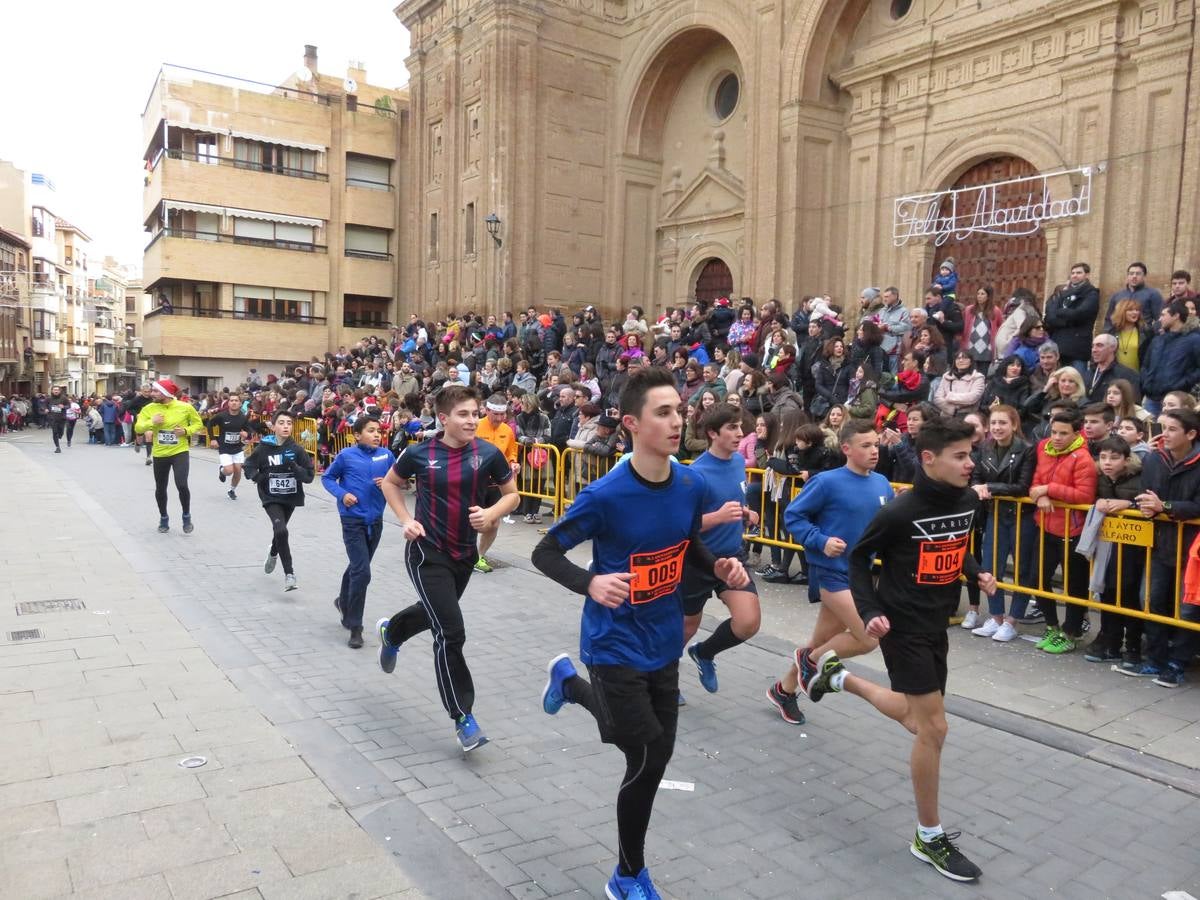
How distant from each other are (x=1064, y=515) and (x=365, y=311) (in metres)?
35.5

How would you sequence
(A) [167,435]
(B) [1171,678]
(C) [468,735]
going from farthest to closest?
(A) [167,435], (B) [1171,678], (C) [468,735]

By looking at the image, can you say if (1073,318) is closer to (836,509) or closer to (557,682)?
(836,509)

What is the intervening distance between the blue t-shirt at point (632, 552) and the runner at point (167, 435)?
972 centimetres

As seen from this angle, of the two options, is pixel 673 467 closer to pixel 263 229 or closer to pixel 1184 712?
pixel 1184 712

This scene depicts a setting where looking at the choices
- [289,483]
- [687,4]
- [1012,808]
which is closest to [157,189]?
[687,4]

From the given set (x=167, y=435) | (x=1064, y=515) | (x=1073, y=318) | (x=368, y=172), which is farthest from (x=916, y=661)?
(x=368, y=172)

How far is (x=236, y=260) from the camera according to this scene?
1455 inches

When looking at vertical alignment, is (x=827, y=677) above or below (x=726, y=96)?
below

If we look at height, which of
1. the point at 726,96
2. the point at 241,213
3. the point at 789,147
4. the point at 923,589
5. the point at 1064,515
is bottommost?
the point at 1064,515

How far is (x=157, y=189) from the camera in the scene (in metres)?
37.2

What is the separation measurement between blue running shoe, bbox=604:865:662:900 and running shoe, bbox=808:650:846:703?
1.57 meters

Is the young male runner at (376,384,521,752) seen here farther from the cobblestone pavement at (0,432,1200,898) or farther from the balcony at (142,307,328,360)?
the balcony at (142,307,328,360)

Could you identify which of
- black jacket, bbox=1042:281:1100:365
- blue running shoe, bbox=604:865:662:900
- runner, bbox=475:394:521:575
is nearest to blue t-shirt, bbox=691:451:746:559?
blue running shoe, bbox=604:865:662:900

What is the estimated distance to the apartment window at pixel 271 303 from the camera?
37562mm
